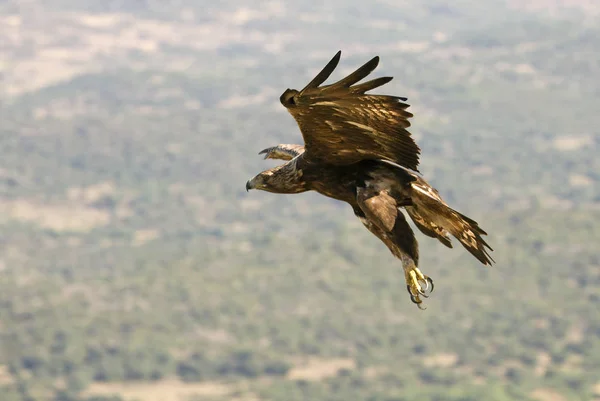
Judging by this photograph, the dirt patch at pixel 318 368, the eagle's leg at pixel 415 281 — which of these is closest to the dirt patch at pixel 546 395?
the dirt patch at pixel 318 368

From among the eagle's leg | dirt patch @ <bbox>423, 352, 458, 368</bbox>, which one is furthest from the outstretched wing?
dirt patch @ <bbox>423, 352, 458, 368</bbox>

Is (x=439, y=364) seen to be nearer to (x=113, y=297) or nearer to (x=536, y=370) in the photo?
(x=536, y=370)

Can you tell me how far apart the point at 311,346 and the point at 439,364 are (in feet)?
50.1

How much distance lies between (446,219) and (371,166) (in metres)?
0.99

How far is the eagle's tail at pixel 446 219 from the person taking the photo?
13297mm

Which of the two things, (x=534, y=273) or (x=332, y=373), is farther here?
(x=534, y=273)

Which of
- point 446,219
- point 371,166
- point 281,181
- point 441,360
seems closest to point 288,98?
point 371,166

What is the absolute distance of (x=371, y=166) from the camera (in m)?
13.4

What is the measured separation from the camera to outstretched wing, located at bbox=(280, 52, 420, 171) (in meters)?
12.8

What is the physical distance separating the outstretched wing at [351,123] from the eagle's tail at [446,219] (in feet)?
1.01

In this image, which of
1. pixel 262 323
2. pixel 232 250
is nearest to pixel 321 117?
pixel 262 323

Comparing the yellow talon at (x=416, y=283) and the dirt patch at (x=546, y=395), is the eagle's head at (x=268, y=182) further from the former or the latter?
the dirt patch at (x=546, y=395)

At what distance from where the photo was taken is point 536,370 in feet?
447

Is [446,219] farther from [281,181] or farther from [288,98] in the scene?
[288,98]
